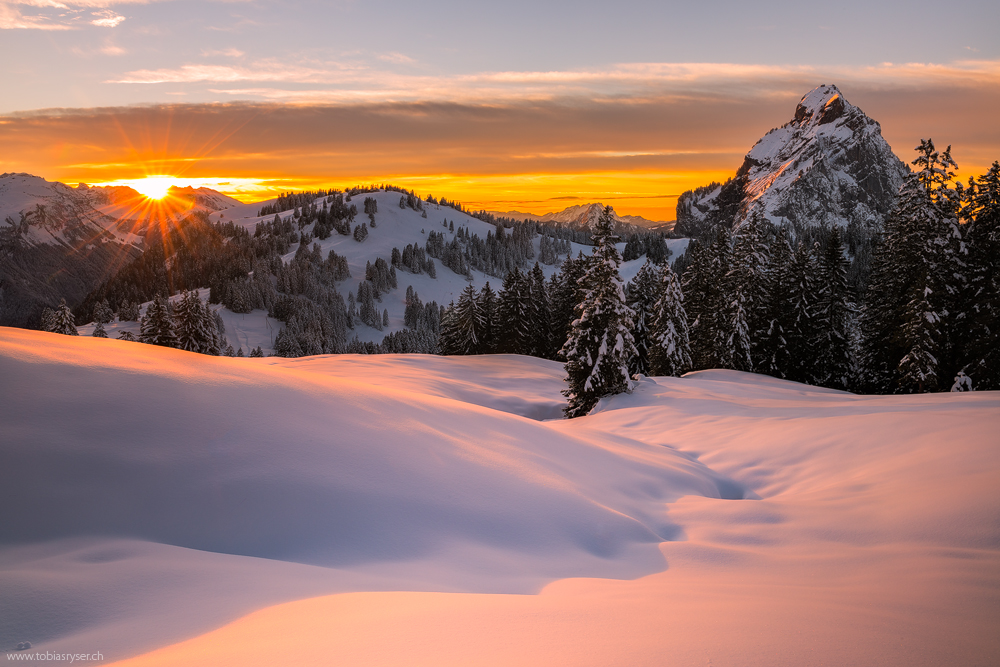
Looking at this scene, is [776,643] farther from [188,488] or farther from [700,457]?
[700,457]

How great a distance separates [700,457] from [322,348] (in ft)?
347

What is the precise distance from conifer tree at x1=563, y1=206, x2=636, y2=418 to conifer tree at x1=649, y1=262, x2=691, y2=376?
1301cm

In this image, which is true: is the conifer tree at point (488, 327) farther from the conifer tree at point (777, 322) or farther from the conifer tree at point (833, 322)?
the conifer tree at point (833, 322)

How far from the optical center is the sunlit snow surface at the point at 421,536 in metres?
3.35

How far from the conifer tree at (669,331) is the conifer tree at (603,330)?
13010 millimetres

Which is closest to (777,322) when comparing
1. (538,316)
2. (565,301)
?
(565,301)

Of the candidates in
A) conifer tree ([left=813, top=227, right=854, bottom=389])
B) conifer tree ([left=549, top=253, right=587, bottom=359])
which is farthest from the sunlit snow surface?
conifer tree ([left=549, top=253, right=587, bottom=359])

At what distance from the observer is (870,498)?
752 centimetres

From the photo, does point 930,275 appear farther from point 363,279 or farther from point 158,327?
point 363,279

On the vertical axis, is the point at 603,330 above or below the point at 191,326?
above

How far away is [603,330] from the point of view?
78.1 ft

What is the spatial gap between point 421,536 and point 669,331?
3272 cm

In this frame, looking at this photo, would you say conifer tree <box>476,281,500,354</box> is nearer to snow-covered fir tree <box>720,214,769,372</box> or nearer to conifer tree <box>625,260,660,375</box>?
conifer tree <box>625,260,660,375</box>

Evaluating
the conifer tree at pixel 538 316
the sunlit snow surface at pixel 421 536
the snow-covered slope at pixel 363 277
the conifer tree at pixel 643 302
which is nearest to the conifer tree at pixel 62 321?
the conifer tree at pixel 538 316
